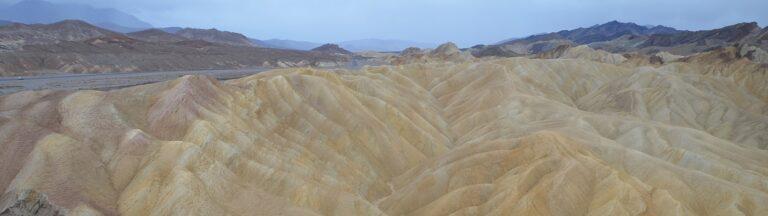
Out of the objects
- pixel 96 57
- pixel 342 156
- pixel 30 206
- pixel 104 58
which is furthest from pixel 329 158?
pixel 104 58

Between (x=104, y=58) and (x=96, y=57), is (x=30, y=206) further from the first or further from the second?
(x=104, y=58)

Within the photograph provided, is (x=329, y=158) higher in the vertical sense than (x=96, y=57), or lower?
lower

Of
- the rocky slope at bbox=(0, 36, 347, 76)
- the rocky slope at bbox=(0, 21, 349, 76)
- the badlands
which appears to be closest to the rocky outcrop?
the badlands

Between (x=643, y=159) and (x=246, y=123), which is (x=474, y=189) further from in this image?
(x=246, y=123)

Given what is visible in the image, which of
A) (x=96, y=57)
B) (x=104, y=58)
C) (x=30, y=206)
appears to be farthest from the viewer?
(x=104, y=58)

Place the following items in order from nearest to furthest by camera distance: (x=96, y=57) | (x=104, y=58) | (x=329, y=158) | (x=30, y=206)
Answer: (x=30, y=206) → (x=329, y=158) → (x=96, y=57) → (x=104, y=58)

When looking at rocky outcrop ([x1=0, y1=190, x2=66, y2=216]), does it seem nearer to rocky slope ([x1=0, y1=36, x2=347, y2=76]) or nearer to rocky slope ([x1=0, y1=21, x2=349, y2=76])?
rocky slope ([x1=0, y1=21, x2=349, y2=76])

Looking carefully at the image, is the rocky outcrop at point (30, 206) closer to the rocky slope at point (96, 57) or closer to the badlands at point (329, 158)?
the badlands at point (329, 158)

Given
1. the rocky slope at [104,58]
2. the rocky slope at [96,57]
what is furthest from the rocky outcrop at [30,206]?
the rocky slope at [104,58]

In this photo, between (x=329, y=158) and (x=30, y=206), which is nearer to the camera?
(x=30, y=206)

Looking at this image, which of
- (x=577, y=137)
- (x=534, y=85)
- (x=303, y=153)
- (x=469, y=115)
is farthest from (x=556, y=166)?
(x=534, y=85)
